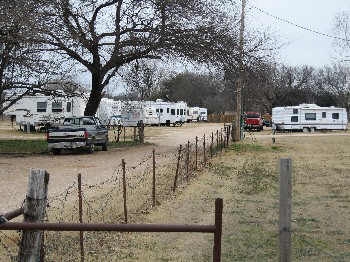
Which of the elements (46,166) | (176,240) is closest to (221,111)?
(46,166)

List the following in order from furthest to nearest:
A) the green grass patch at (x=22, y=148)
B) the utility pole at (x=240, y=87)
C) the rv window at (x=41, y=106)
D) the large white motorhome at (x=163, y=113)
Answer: the large white motorhome at (x=163, y=113) → the rv window at (x=41, y=106) → the utility pole at (x=240, y=87) → the green grass patch at (x=22, y=148)

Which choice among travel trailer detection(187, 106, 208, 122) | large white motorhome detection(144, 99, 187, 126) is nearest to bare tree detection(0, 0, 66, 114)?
large white motorhome detection(144, 99, 187, 126)

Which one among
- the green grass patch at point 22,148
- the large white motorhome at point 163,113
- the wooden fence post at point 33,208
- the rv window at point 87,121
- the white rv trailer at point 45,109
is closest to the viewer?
the wooden fence post at point 33,208

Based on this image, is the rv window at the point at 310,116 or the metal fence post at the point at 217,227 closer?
the metal fence post at the point at 217,227

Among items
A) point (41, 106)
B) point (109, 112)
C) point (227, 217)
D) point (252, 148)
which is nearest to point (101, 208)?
point (227, 217)

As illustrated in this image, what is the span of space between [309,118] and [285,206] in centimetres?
4529

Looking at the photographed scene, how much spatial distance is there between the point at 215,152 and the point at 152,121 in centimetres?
3427

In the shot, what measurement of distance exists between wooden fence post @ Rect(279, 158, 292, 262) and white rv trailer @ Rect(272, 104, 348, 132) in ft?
144

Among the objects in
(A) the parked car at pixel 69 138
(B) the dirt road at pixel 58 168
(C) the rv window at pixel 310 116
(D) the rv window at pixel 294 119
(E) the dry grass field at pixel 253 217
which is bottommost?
(E) the dry grass field at pixel 253 217

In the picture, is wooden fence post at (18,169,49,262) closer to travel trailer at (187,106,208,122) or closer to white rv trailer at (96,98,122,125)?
white rv trailer at (96,98,122,125)

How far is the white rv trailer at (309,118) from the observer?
4891 cm

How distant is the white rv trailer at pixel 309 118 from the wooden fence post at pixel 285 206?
4381 centimetres

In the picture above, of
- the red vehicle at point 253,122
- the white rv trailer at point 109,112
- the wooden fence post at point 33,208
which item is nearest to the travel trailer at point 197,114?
the white rv trailer at point 109,112

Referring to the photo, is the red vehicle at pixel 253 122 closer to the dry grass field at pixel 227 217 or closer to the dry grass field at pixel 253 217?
the dry grass field at pixel 253 217
